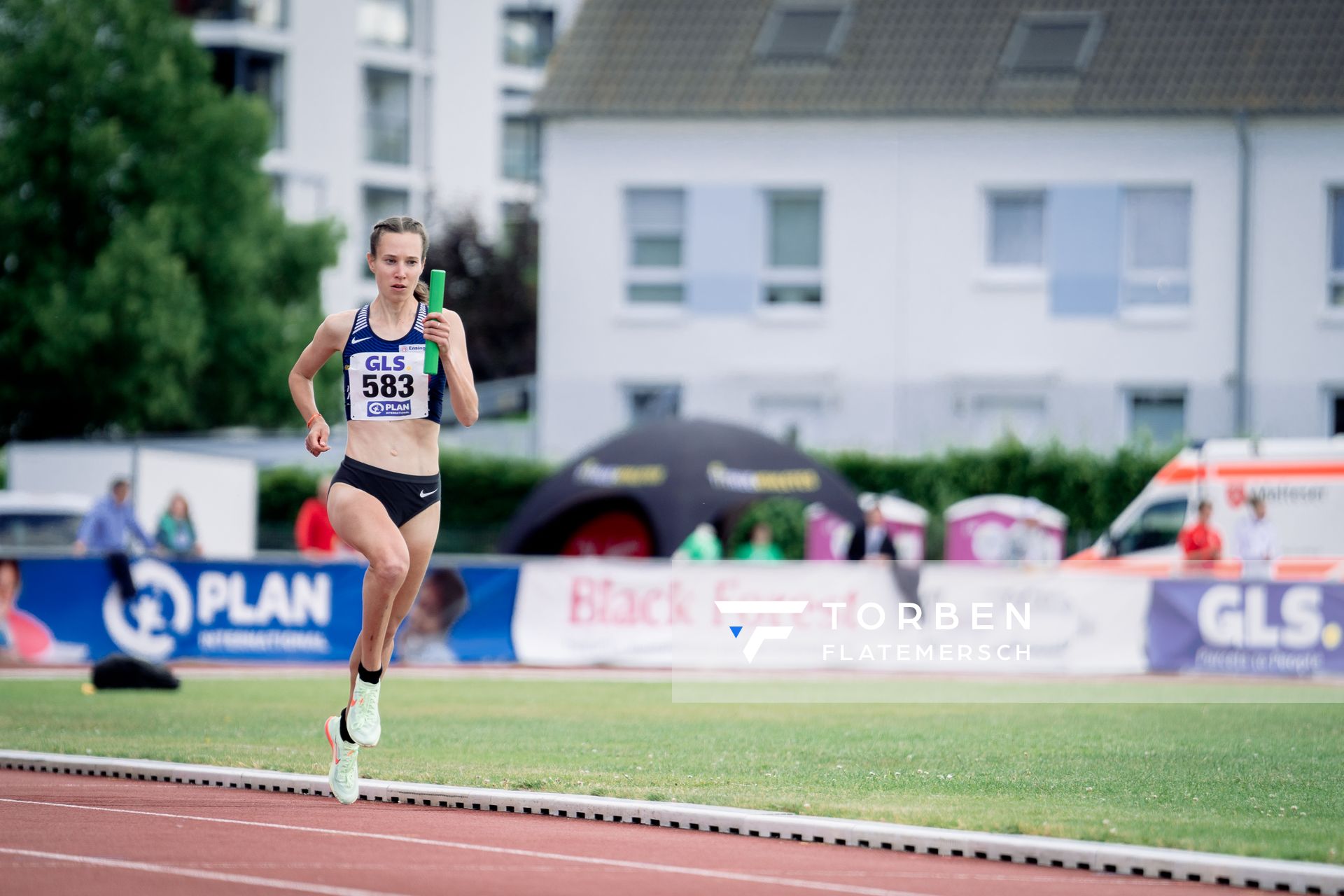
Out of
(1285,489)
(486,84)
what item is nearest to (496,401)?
(1285,489)

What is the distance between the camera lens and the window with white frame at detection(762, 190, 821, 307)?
3822 cm

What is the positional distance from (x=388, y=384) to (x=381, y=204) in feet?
187

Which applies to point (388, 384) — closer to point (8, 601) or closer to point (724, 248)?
point (8, 601)

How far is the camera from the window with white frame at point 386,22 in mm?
63656

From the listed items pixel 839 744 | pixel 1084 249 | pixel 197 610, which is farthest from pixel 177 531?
pixel 1084 249

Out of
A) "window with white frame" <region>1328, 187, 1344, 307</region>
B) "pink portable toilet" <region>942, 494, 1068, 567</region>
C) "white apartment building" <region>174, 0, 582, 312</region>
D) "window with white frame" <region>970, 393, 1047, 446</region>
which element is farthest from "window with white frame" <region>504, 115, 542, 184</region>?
→ "pink portable toilet" <region>942, 494, 1068, 567</region>

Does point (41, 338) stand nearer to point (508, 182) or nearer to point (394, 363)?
point (394, 363)

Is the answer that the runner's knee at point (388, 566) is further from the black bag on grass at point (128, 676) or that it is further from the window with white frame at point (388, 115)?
the window with white frame at point (388, 115)

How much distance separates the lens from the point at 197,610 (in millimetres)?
23219

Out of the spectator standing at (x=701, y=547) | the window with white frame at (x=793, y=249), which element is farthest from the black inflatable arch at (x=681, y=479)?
the window with white frame at (x=793, y=249)

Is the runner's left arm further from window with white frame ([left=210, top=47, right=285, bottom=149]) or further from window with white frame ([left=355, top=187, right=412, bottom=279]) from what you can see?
window with white frame ([left=355, top=187, right=412, bottom=279])

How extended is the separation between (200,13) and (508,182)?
2005cm

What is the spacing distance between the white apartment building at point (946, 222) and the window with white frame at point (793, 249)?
0.17 ft

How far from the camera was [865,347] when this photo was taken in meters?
37.8
